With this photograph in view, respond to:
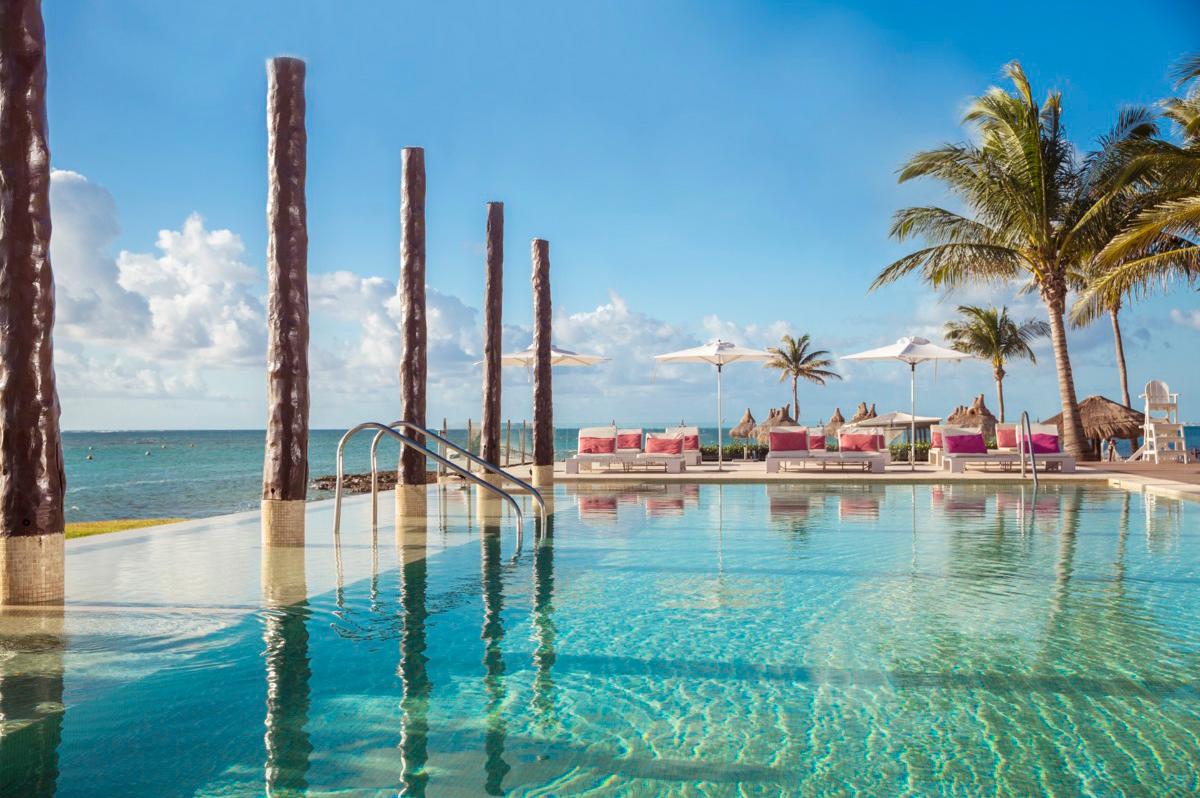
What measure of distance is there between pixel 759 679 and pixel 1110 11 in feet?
78.4

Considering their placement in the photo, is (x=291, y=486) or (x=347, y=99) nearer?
(x=291, y=486)

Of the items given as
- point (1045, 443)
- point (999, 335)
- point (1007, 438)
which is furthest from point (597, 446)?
point (999, 335)

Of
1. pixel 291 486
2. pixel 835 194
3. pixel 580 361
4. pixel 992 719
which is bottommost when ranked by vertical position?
pixel 992 719

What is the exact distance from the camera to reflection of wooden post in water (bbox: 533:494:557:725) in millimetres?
4145

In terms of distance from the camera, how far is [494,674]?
458 centimetres

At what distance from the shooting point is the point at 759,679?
178 inches

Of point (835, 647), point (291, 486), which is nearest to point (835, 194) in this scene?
point (291, 486)

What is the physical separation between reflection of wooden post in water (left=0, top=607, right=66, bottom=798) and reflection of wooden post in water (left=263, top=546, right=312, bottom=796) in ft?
2.55

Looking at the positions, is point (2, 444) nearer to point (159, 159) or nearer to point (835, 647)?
point (835, 647)

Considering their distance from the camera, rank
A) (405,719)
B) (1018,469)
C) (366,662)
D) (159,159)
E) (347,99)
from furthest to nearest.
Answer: (159,159), (1018,469), (347,99), (366,662), (405,719)

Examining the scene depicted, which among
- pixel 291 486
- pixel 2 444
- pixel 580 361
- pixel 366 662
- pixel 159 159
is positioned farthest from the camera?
pixel 159 159

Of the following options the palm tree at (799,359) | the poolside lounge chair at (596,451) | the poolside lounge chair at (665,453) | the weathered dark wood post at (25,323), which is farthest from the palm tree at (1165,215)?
the palm tree at (799,359)

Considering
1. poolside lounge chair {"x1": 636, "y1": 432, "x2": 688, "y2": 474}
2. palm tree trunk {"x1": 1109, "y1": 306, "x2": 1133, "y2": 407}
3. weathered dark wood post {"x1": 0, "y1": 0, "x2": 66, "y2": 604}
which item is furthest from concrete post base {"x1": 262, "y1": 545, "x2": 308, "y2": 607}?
palm tree trunk {"x1": 1109, "y1": 306, "x2": 1133, "y2": 407}

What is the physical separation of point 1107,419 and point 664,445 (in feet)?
45.9
